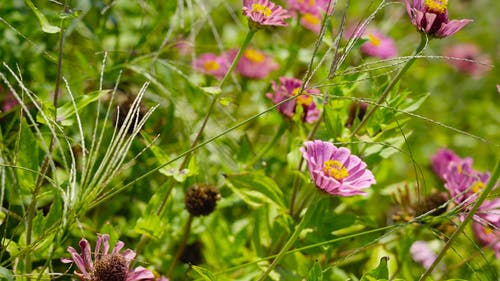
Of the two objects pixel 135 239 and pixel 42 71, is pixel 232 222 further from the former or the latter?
pixel 42 71

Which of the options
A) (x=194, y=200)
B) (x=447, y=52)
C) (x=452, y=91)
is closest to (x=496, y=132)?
(x=452, y=91)

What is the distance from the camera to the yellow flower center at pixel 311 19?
173 centimetres

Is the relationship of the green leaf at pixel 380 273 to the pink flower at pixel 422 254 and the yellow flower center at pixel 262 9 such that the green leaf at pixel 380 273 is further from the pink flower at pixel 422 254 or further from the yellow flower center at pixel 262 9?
the pink flower at pixel 422 254

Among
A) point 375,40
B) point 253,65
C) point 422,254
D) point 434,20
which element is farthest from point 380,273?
point 375,40

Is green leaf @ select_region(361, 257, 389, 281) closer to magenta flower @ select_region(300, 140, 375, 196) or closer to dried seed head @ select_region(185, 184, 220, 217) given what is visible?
magenta flower @ select_region(300, 140, 375, 196)

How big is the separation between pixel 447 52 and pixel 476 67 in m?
0.33

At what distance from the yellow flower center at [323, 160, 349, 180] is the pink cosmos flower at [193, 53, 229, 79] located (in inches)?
30.9

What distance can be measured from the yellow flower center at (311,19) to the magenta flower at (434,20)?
2.05 ft

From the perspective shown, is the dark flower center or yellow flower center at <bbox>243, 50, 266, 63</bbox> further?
yellow flower center at <bbox>243, 50, 266, 63</bbox>

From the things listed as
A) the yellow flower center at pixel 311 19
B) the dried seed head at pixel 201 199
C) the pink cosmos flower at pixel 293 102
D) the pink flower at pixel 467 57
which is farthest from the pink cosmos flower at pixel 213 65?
the pink flower at pixel 467 57

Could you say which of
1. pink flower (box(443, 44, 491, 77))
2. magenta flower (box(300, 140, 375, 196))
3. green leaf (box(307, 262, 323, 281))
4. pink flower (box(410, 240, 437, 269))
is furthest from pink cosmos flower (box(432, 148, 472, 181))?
pink flower (box(443, 44, 491, 77))

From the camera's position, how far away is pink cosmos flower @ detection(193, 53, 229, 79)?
1.80 metres

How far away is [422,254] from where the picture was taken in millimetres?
1721

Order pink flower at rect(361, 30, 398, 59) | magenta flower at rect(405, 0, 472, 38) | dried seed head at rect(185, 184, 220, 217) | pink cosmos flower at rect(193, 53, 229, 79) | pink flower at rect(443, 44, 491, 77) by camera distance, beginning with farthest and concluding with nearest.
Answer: pink flower at rect(443, 44, 491, 77), pink flower at rect(361, 30, 398, 59), pink cosmos flower at rect(193, 53, 229, 79), dried seed head at rect(185, 184, 220, 217), magenta flower at rect(405, 0, 472, 38)
